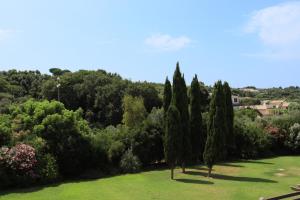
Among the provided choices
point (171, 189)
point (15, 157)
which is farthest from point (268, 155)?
point (15, 157)

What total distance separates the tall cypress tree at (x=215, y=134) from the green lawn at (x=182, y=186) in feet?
4.10

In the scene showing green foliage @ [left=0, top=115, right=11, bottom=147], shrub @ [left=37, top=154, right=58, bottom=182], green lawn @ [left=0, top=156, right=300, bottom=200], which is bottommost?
green lawn @ [left=0, top=156, right=300, bottom=200]

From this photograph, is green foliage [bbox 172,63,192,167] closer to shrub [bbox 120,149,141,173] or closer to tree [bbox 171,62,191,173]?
tree [bbox 171,62,191,173]

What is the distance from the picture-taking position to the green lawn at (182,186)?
21391 millimetres

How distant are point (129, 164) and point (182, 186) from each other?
20.8 ft

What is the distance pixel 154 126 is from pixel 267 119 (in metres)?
15.7

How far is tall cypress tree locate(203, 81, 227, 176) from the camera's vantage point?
27250mm

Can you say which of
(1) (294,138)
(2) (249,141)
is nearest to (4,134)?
(2) (249,141)

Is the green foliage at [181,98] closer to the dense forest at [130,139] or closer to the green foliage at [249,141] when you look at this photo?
the dense forest at [130,139]

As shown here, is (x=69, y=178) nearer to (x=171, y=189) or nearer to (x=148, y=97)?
(x=171, y=189)

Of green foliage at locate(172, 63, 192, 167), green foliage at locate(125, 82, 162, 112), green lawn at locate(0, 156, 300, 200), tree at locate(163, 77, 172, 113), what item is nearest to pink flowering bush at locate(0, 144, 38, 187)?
green lawn at locate(0, 156, 300, 200)

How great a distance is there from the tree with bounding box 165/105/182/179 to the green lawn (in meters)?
1.20

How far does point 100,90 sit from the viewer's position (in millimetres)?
64562

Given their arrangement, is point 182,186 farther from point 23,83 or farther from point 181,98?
point 23,83
